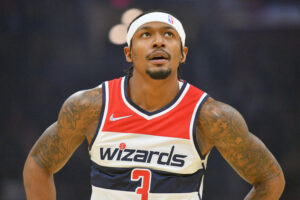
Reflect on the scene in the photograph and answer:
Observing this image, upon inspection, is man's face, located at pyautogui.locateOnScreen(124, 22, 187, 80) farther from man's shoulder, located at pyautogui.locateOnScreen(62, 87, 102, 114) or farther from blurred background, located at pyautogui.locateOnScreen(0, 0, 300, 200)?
blurred background, located at pyautogui.locateOnScreen(0, 0, 300, 200)

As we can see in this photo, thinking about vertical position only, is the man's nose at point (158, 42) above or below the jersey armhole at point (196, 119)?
above

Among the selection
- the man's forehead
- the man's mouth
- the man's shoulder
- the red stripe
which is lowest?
the red stripe

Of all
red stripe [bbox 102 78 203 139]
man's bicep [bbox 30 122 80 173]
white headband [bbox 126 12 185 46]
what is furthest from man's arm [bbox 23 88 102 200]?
white headband [bbox 126 12 185 46]

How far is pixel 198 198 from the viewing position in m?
2.64

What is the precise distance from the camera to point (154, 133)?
102 inches

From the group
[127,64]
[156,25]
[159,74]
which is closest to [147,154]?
[159,74]

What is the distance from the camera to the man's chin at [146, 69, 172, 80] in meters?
2.61

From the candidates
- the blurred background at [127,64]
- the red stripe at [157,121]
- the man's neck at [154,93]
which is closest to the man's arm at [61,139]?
the red stripe at [157,121]

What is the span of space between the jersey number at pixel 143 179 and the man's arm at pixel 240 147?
1.31 ft

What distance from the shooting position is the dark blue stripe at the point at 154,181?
8.35 ft

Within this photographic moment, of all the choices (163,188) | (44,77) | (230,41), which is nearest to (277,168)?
(163,188)

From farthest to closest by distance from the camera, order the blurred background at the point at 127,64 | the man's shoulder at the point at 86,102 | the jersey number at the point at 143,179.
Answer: the blurred background at the point at 127,64
the man's shoulder at the point at 86,102
the jersey number at the point at 143,179

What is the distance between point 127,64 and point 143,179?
10.5ft

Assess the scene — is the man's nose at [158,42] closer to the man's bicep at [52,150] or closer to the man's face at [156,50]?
the man's face at [156,50]
